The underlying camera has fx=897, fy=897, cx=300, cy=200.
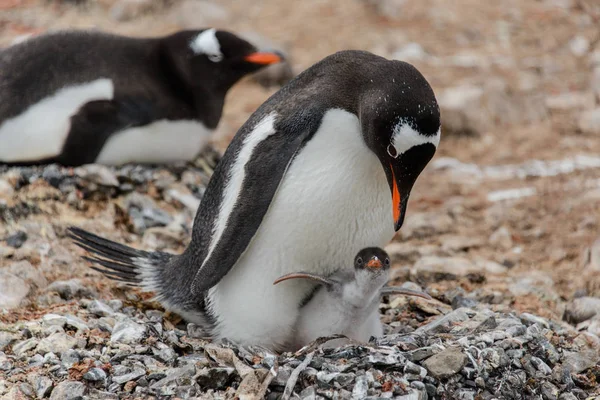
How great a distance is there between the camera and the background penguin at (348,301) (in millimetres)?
3268

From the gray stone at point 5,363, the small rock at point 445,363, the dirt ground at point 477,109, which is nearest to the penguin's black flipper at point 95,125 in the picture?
the dirt ground at point 477,109

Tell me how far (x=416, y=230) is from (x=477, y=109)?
2.01 meters

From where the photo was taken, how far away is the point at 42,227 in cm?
472

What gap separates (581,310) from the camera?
14.2 ft

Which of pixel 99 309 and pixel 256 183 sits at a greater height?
pixel 256 183

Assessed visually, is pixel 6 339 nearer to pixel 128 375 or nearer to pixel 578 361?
pixel 128 375

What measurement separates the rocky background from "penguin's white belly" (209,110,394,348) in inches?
7.5

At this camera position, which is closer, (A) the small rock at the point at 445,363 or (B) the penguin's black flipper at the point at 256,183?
(A) the small rock at the point at 445,363

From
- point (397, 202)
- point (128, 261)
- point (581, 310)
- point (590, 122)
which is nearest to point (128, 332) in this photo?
point (128, 261)

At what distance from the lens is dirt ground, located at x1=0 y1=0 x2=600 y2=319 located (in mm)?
4910

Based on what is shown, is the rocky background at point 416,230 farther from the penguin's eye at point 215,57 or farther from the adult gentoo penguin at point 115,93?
the penguin's eye at point 215,57

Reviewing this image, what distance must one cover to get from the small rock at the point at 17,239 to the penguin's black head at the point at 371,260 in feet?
6.62

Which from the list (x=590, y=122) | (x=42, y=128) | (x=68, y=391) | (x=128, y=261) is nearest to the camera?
(x=68, y=391)

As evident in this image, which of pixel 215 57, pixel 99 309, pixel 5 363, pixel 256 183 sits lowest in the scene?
pixel 5 363
